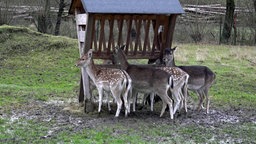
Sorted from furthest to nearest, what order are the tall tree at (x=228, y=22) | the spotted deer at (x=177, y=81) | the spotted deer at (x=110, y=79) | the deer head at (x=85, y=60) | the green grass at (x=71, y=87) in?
1. the tall tree at (x=228, y=22)
2. the spotted deer at (x=177, y=81)
3. the deer head at (x=85, y=60)
4. the spotted deer at (x=110, y=79)
5. the green grass at (x=71, y=87)

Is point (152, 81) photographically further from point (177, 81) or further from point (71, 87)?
point (71, 87)

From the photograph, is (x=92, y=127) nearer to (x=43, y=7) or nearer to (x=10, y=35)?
(x=10, y=35)

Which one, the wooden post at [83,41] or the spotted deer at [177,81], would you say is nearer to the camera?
the spotted deer at [177,81]

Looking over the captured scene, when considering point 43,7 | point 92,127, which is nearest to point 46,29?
point 43,7

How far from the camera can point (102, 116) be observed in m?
8.54

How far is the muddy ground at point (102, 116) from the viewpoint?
8086 millimetres

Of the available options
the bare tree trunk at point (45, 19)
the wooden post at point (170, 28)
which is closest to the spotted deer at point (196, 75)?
the wooden post at point (170, 28)

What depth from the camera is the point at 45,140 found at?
278 inches

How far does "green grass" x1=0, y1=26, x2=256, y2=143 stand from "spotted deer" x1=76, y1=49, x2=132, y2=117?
0.53 meters

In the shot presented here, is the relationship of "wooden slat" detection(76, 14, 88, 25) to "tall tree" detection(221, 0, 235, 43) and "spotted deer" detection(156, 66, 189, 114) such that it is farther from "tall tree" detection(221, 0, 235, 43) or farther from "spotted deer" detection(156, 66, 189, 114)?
"tall tree" detection(221, 0, 235, 43)

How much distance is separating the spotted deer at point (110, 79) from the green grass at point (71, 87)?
1.72ft

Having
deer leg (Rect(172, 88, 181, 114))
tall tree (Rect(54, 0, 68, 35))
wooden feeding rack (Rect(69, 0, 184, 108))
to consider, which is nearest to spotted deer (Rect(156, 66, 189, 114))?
deer leg (Rect(172, 88, 181, 114))

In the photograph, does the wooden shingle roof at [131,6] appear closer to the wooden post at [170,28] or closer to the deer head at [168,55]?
the wooden post at [170,28]

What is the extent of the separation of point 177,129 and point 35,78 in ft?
18.9
